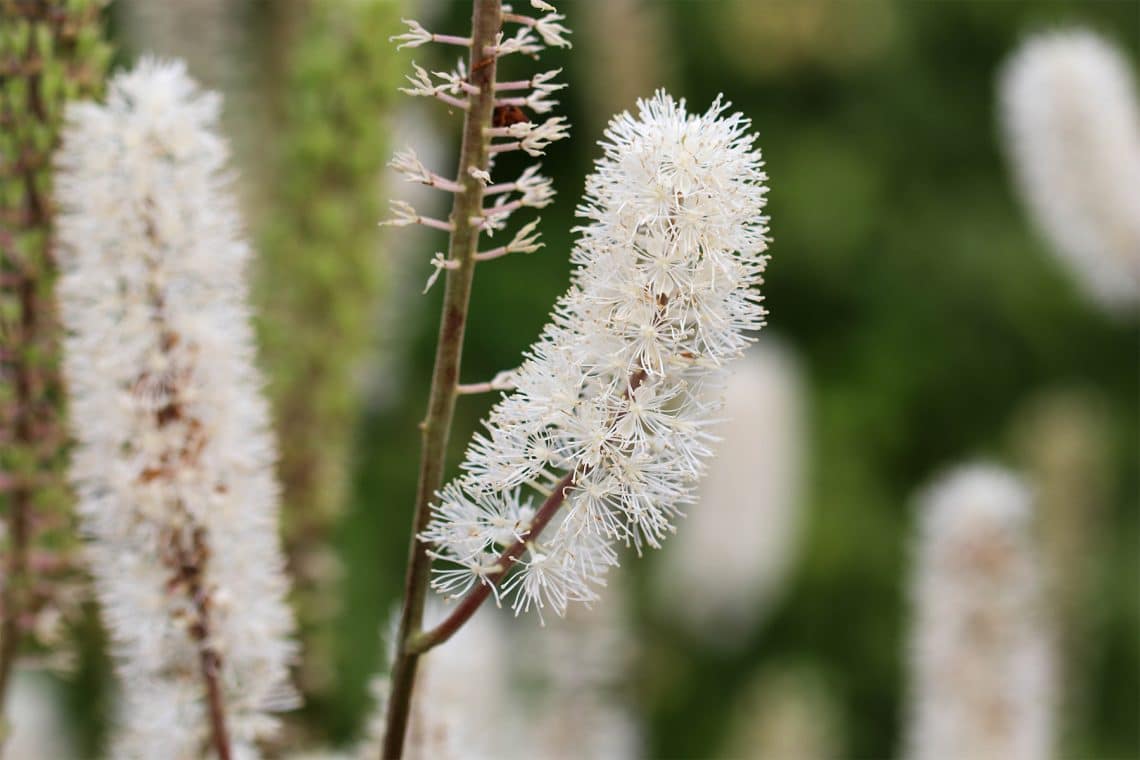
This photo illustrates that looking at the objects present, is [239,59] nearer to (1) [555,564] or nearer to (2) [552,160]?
(2) [552,160]

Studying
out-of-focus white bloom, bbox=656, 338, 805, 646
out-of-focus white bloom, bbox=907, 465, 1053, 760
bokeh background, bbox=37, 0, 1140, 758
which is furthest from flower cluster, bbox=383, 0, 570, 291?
out-of-focus white bloom, bbox=656, 338, 805, 646

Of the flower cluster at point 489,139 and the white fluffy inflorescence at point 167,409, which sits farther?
the white fluffy inflorescence at point 167,409

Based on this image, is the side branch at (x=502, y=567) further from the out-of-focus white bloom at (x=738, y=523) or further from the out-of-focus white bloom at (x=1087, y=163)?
the out-of-focus white bloom at (x=738, y=523)

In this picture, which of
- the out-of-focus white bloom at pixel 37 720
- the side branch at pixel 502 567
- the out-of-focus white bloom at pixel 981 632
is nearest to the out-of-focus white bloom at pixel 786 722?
the out-of-focus white bloom at pixel 981 632

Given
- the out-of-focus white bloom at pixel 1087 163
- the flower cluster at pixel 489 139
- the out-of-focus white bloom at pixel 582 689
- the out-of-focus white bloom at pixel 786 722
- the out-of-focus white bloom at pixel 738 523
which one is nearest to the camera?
the flower cluster at pixel 489 139

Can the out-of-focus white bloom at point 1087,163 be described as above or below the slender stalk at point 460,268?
above
